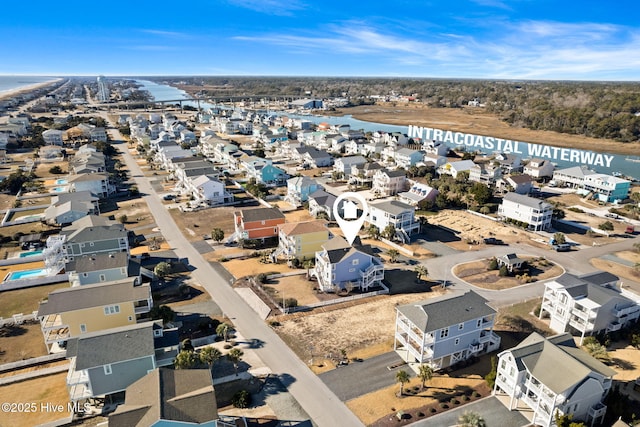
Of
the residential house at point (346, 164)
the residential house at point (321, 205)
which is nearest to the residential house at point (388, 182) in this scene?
the residential house at point (346, 164)

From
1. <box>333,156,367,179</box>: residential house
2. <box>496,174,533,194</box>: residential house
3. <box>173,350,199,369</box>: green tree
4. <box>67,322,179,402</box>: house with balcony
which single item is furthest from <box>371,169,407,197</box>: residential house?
<box>67,322,179,402</box>: house with balcony

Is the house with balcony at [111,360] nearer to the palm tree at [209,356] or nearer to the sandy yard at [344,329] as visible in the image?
the palm tree at [209,356]

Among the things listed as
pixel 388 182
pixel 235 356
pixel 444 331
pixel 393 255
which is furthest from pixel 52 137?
pixel 444 331

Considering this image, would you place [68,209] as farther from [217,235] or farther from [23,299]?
[217,235]

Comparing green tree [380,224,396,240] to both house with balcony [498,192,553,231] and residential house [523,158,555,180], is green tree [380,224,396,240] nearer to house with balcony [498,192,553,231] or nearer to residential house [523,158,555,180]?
house with balcony [498,192,553,231]

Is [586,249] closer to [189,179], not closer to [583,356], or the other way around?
Answer: [583,356]

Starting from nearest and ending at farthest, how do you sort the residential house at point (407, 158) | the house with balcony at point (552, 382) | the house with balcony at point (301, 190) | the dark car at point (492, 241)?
the house with balcony at point (552, 382) → the dark car at point (492, 241) → the house with balcony at point (301, 190) → the residential house at point (407, 158)

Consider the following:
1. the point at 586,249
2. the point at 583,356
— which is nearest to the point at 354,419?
the point at 583,356
